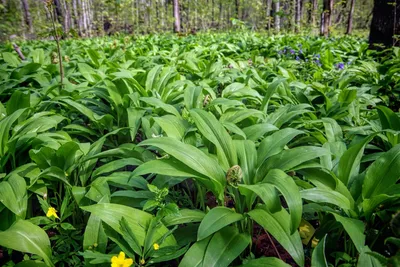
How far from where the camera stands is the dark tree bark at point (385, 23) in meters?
4.54

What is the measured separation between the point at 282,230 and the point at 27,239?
1055 millimetres

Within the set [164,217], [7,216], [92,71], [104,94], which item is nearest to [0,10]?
[92,71]

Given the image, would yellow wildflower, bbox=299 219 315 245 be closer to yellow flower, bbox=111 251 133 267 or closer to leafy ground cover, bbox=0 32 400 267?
leafy ground cover, bbox=0 32 400 267

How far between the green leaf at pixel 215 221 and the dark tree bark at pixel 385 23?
4679 millimetres

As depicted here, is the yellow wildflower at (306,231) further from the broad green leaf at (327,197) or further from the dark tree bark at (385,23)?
the dark tree bark at (385,23)

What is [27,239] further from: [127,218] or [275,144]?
[275,144]

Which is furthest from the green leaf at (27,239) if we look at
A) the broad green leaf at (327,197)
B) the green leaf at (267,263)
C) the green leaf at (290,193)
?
the broad green leaf at (327,197)

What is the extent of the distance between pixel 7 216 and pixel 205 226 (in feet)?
3.27

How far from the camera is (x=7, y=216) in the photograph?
55.1 inches

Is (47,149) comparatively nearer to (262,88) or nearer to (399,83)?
(262,88)

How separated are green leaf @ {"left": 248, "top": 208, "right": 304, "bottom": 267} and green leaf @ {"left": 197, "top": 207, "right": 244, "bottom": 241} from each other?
0.09 meters

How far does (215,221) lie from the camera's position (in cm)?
112

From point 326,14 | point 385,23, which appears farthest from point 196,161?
point 326,14

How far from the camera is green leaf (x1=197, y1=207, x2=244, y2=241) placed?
108cm
